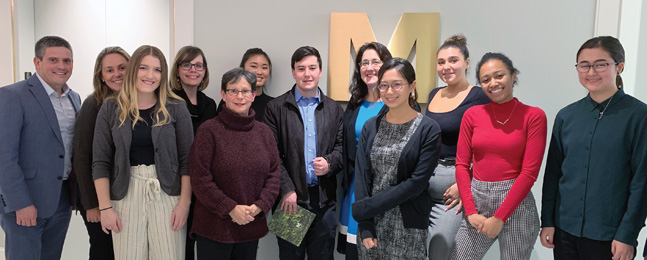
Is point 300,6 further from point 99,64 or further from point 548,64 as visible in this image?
point 548,64

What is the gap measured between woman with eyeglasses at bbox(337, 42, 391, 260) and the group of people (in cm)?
1

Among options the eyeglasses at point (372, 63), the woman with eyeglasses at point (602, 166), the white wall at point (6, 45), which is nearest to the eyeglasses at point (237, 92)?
the eyeglasses at point (372, 63)

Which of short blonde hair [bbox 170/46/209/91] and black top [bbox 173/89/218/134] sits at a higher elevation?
short blonde hair [bbox 170/46/209/91]

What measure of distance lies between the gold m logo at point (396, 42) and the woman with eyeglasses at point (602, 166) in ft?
4.10

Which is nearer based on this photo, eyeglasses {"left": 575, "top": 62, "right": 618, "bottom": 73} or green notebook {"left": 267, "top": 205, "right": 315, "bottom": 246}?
eyeglasses {"left": 575, "top": 62, "right": 618, "bottom": 73}

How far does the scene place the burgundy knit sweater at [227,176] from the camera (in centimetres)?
218

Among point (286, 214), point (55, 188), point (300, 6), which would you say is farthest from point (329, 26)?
point (55, 188)

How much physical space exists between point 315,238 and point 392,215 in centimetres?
79

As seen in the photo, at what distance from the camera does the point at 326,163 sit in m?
2.55

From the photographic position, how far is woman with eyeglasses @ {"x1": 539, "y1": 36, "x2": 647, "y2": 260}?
1.81m

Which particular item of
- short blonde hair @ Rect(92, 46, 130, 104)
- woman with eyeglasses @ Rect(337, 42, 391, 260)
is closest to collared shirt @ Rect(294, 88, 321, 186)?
woman with eyeglasses @ Rect(337, 42, 391, 260)

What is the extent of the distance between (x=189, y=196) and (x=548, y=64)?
9.37ft

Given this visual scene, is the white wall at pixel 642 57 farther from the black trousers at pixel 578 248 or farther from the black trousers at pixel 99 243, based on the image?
the black trousers at pixel 99 243

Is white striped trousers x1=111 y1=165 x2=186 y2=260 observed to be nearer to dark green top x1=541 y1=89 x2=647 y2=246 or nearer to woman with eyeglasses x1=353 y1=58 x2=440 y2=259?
woman with eyeglasses x1=353 y1=58 x2=440 y2=259
